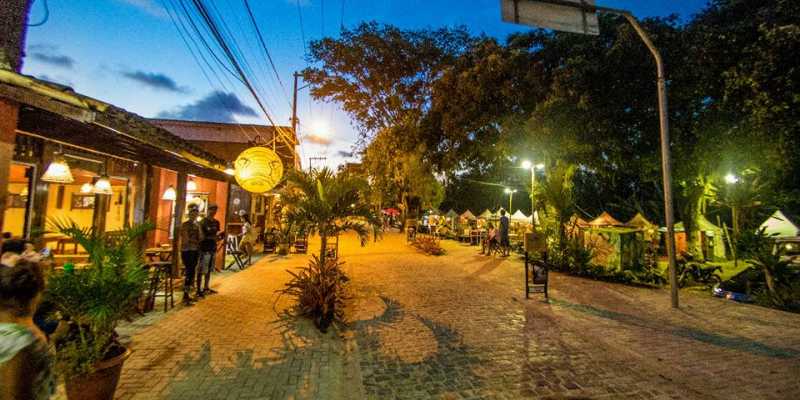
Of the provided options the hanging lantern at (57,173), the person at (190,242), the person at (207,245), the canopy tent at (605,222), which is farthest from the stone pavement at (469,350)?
the canopy tent at (605,222)

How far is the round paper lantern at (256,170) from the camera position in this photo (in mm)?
7012

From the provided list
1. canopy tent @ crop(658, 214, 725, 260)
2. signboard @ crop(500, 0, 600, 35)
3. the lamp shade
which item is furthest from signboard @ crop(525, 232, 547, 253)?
canopy tent @ crop(658, 214, 725, 260)

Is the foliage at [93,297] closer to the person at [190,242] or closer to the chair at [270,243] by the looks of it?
the person at [190,242]

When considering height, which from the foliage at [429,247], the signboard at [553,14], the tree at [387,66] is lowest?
the foliage at [429,247]

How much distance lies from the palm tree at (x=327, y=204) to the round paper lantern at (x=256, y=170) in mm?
700

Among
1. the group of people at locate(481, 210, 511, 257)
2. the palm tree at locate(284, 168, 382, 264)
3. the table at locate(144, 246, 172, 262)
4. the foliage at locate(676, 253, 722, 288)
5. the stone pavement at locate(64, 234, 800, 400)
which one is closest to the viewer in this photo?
the stone pavement at locate(64, 234, 800, 400)

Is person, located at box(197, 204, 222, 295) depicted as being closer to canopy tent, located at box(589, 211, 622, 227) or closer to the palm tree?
the palm tree

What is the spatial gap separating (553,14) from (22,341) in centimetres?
674

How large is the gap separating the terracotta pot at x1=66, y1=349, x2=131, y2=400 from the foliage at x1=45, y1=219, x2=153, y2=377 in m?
0.08

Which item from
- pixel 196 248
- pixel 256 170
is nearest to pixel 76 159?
pixel 196 248

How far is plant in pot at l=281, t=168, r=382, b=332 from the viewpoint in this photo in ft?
20.2

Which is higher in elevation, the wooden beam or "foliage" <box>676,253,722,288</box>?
the wooden beam

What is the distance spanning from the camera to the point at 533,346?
493 cm

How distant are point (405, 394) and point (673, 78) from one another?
1233cm
